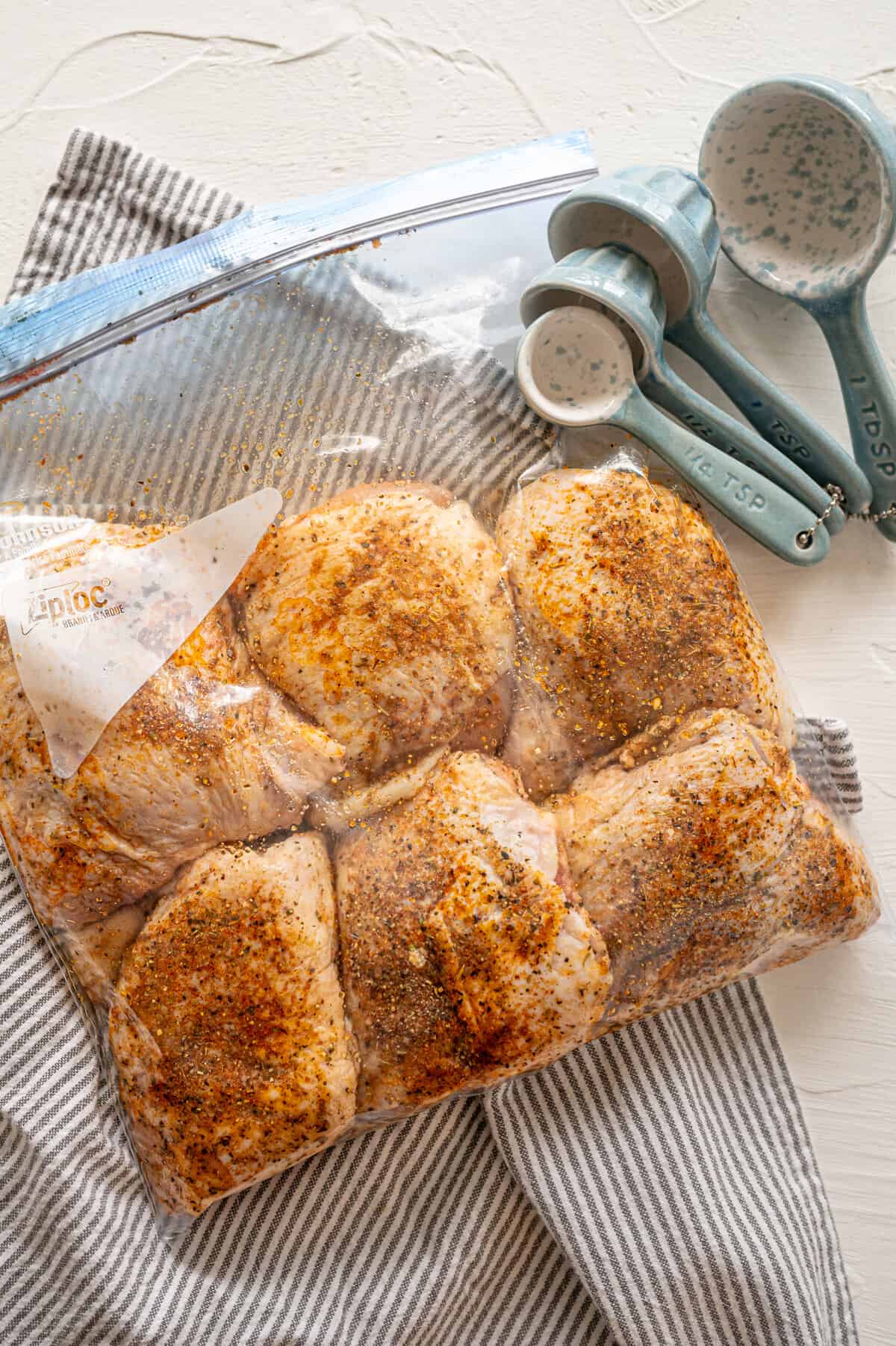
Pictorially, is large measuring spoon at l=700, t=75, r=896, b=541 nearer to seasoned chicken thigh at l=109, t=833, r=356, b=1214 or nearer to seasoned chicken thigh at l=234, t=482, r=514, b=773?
seasoned chicken thigh at l=234, t=482, r=514, b=773

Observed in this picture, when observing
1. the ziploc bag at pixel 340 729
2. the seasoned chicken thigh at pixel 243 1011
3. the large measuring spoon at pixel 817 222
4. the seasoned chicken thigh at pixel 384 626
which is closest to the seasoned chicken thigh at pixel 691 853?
the ziploc bag at pixel 340 729

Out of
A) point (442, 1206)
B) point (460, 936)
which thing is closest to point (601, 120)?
point (460, 936)

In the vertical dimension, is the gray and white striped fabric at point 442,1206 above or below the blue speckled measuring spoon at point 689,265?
below

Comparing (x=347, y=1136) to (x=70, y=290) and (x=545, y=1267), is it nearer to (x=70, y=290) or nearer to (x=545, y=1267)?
(x=545, y=1267)

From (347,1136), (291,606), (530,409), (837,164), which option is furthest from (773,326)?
(347,1136)

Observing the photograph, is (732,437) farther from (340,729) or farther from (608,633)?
(340,729)

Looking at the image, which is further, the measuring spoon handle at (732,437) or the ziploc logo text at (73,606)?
the measuring spoon handle at (732,437)

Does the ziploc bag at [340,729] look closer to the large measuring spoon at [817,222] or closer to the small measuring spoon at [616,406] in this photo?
the small measuring spoon at [616,406]
